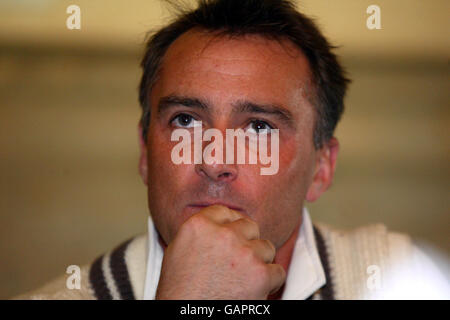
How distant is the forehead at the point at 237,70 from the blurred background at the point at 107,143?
13.9 inches

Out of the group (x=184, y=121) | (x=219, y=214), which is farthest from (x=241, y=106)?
(x=219, y=214)

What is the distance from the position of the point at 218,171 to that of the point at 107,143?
871 mm

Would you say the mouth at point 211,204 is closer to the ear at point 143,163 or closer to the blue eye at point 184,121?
the blue eye at point 184,121

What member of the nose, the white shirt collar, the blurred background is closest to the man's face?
the nose

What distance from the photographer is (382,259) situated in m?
1.34

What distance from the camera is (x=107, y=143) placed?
1.73 metres

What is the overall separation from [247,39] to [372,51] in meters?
0.55

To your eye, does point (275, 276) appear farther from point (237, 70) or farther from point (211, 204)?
point (237, 70)

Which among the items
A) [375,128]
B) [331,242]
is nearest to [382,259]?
[331,242]

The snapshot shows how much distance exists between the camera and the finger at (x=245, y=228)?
2.77ft

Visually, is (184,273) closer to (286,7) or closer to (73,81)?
(286,7)

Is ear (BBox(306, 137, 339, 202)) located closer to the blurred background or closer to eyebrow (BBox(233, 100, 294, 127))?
eyebrow (BBox(233, 100, 294, 127))

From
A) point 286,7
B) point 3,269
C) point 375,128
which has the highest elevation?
point 286,7

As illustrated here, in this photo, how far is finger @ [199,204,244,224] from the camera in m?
0.86
